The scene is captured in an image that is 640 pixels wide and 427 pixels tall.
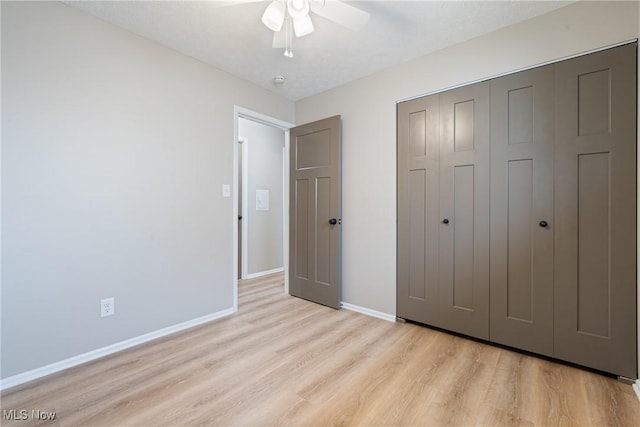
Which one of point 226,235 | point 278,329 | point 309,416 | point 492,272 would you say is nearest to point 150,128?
point 226,235

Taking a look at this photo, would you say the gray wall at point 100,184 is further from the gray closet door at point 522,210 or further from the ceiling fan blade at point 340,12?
the gray closet door at point 522,210

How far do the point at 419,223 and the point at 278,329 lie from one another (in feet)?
5.25

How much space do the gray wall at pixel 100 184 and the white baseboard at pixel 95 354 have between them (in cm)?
4

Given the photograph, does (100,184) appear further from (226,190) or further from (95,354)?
(95,354)

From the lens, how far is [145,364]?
2.03 metres

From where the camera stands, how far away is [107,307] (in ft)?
7.11

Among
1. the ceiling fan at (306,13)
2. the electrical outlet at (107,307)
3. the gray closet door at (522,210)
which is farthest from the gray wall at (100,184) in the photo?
the gray closet door at (522,210)

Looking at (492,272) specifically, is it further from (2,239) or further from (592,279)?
(2,239)

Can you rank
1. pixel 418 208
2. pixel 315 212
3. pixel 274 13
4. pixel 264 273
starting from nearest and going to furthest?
pixel 274 13 → pixel 418 208 → pixel 315 212 → pixel 264 273

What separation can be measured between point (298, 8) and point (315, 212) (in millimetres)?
2053

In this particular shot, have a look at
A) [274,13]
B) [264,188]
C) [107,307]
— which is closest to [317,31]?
[274,13]

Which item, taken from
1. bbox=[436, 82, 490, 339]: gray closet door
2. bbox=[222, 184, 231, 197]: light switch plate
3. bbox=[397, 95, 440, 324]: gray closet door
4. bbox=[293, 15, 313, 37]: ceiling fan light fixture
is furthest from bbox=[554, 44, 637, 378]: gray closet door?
bbox=[222, 184, 231, 197]: light switch plate

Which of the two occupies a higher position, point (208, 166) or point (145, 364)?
point (208, 166)

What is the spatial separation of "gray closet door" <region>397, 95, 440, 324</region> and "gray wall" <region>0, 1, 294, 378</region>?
1.76m
